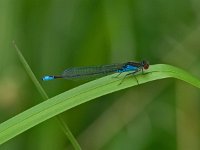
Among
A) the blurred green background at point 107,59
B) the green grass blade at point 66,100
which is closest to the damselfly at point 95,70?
the blurred green background at point 107,59

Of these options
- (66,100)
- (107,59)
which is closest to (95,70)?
(107,59)

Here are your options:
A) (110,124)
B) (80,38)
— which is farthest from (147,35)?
(110,124)

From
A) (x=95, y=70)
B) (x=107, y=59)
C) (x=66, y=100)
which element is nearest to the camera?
(x=66, y=100)

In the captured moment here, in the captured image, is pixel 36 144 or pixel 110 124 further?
pixel 110 124

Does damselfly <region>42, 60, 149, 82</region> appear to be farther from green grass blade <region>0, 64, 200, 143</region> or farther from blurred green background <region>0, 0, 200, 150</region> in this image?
green grass blade <region>0, 64, 200, 143</region>

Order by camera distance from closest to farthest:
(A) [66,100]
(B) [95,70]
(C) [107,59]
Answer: (A) [66,100], (B) [95,70], (C) [107,59]

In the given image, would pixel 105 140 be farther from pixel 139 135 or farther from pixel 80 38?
pixel 80 38

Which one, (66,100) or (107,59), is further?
(107,59)

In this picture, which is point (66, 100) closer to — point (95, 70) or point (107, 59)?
point (95, 70)
